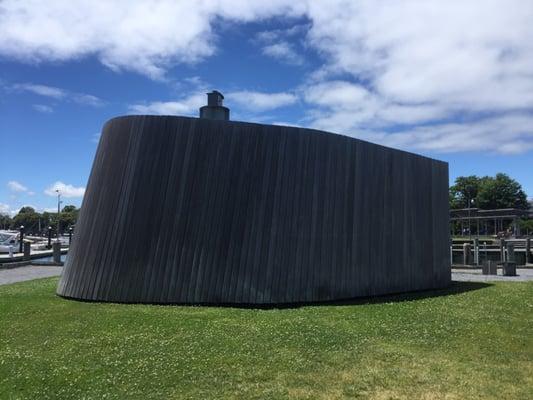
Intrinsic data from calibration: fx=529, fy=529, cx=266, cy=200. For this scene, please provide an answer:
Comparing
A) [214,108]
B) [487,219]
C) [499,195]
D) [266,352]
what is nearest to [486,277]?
[214,108]

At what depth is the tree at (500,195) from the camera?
96500mm

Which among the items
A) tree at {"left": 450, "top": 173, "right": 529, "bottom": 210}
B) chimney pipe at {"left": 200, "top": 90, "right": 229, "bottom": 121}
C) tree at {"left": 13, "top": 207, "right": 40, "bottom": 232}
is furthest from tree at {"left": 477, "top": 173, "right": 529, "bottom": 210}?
tree at {"left": 13, "top": 207, "right": 40, "bottom": 232}

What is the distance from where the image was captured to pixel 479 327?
993 centimetres

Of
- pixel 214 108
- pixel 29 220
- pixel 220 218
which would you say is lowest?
pixel 220 218

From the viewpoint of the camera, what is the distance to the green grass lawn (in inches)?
261

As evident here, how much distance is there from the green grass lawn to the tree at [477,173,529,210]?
91518mm

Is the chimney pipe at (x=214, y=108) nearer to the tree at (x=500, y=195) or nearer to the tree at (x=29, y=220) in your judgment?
the tree at (x=500, y=195)

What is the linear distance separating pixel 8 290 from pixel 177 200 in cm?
687

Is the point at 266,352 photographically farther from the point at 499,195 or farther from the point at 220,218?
the point at 499,195

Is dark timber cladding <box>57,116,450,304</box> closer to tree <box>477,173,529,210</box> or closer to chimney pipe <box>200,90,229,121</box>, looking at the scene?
chimney pipe <box>200,90,229,121</box>

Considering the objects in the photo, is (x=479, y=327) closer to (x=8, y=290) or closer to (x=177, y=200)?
(x=177, y=200)

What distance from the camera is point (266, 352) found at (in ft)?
26.4

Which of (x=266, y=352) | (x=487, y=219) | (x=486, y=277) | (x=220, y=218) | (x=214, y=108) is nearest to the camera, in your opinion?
(x=266, y=352)

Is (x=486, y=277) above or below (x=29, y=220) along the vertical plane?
below
